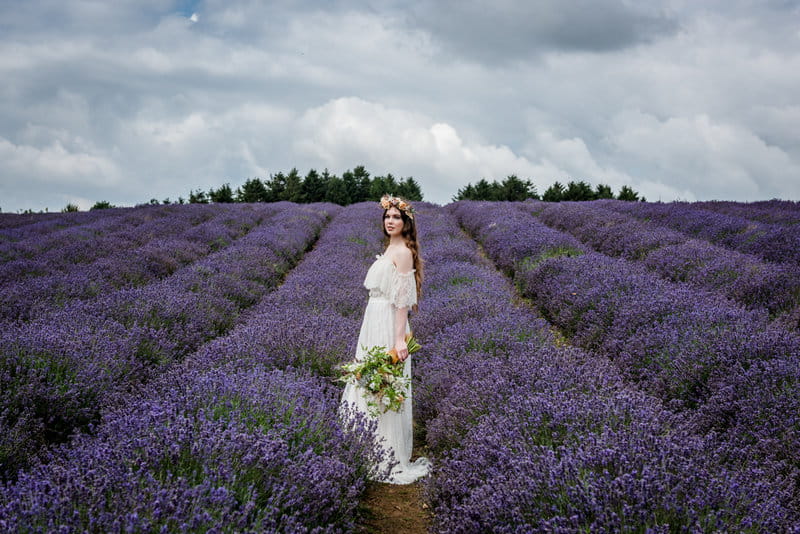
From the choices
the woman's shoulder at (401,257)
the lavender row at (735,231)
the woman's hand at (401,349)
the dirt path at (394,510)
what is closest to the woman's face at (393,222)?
the woman's shoulder at (401,257)

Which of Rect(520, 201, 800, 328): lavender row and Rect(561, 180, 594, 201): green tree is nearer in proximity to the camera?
Rect(520, 201, 800, 328): lavender row

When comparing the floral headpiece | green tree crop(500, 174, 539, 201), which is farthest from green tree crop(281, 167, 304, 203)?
the floral headpiece

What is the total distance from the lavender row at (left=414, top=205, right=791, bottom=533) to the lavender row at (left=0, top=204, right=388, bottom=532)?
550 millimetres

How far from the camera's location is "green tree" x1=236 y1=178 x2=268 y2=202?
122 ft

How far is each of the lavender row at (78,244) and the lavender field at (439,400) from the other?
13cm

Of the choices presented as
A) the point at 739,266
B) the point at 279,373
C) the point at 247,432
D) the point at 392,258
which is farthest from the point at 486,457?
Answer: the point at 739,266

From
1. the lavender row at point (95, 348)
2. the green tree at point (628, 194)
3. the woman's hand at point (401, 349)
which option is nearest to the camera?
the lavender row at point (95, 348)

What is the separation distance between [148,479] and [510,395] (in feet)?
6.09

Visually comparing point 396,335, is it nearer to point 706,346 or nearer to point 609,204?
point 706,346

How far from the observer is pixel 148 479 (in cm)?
192

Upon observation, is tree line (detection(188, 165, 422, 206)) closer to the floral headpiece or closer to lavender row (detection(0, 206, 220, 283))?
lavender row (detection(0, 206, 220, 283))

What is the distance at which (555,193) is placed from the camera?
1375 inches

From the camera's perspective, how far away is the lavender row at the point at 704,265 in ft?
19.7

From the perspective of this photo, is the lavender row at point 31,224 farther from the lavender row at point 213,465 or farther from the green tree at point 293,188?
the green tree at point 293,188
